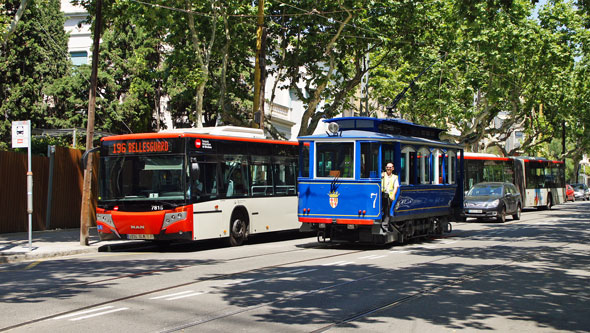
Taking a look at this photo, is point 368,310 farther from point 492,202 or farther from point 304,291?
Result: point 492,202

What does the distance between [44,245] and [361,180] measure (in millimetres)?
8405

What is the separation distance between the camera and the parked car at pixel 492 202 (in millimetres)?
29281

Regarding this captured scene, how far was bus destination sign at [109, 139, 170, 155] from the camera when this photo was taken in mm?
17172

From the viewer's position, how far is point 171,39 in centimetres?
2658

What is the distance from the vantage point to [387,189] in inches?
672

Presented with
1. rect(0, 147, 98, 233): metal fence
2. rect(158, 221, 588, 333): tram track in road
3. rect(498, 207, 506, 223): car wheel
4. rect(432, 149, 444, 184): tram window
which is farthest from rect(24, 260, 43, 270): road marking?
rect(498, 207, 506, 223): car wheel

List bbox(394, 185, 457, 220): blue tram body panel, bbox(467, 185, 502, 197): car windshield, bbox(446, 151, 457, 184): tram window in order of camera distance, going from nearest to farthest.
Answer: bbox(394, 185, 457, 220): blue tram body panel < bbox(446, 151, 457, 184): tram window < bbox(467, 185, 502, 197): car windshield

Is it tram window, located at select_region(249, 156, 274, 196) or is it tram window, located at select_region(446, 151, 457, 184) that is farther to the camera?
tram window, located at select_region(446, 151, 457, 184)

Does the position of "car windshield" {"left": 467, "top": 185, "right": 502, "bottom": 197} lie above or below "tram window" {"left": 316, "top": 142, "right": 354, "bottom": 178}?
below

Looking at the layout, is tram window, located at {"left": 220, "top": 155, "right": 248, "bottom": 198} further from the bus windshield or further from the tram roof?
the tram roof

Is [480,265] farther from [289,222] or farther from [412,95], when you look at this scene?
[412,95]

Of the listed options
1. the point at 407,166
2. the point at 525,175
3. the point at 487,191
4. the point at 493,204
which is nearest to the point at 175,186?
the point at 407,166

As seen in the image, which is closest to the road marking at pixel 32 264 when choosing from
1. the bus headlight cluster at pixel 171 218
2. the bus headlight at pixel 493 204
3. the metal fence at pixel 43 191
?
the bus headlight cluster at pixel 171 218

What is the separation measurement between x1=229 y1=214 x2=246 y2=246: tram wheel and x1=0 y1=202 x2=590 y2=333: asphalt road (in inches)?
46.7
